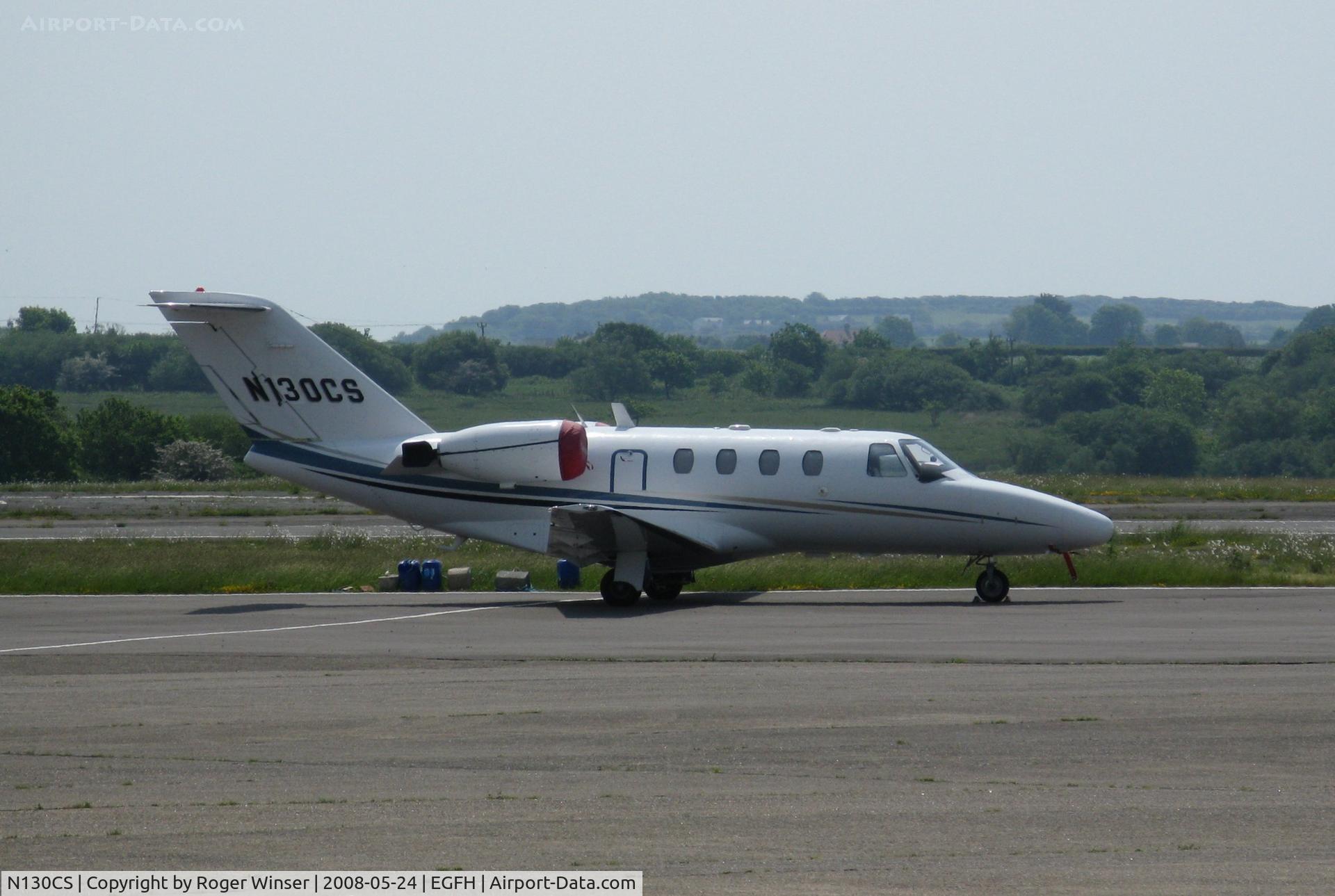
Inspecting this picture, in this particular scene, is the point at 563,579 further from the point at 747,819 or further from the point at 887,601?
the point at 747,819

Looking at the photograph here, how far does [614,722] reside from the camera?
11.9 m

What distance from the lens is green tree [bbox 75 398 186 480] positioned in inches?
2687

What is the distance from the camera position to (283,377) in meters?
23.3

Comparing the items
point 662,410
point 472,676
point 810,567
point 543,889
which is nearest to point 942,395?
point 662,410

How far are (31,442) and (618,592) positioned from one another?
52.0 meters

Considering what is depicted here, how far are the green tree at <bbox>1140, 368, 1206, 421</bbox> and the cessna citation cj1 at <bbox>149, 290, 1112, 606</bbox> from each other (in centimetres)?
7204

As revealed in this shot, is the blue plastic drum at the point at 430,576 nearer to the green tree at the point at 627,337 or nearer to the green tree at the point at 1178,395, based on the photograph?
the green tree at the point at 1178,395

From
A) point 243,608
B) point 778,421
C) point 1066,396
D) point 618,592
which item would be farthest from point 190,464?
point 1066,396

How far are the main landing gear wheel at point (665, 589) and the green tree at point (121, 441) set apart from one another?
50829 millimetres

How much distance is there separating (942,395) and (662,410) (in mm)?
18992

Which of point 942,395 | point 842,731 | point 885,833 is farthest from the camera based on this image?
point 942,395

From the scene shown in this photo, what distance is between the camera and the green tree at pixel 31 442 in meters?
64.9

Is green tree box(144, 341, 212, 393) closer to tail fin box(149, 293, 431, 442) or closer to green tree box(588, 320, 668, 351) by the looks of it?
green tree box(588, 320, 668, 351)
